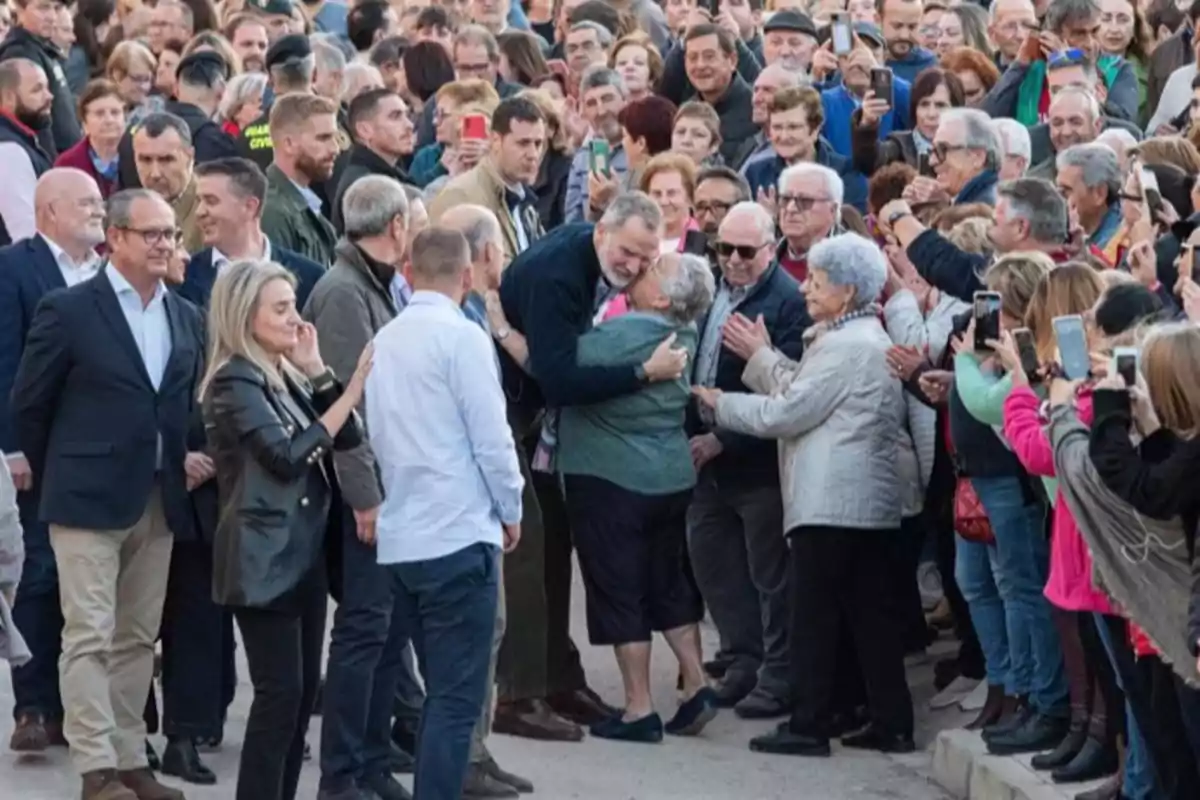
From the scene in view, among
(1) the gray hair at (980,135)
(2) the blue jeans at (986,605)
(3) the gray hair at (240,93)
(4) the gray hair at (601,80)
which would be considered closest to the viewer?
(2) the blue jeans at (986,605)

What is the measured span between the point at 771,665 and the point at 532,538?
1.31m

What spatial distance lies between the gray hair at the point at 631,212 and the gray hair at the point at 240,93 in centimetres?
361

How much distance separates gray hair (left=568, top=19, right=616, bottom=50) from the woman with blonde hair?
674cm

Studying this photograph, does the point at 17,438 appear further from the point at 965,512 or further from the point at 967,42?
the point at 967,42

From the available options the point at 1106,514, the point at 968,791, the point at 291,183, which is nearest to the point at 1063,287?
the point at 1106,514

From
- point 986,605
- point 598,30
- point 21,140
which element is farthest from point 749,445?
point 598,30

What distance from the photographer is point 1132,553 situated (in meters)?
7.49

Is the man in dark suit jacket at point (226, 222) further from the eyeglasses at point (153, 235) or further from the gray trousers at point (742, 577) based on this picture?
the gray trousers at point (742, 577)

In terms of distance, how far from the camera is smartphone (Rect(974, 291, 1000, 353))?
8.77m

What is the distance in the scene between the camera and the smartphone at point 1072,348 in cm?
760

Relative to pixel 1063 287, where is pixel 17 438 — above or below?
below

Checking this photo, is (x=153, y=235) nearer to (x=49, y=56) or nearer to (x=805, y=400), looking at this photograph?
(x=805, y=400)

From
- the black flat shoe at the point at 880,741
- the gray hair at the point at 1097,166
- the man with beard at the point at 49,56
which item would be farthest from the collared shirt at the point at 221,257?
the man with beard at the point at 49,56

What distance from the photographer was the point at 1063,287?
840 centimetres
